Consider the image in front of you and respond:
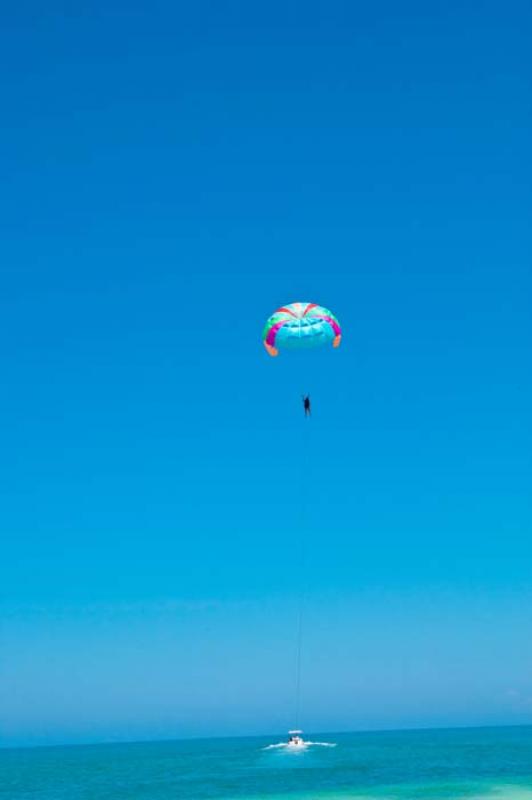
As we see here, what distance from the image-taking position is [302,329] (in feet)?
97.1

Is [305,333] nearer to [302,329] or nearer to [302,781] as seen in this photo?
[302,329]

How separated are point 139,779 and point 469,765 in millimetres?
24098

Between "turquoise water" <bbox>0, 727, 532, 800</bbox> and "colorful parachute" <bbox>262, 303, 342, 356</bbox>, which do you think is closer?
"colorful parachute" <bbox>262, 303, 342, 356</bbox>

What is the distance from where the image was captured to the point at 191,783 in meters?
51.0

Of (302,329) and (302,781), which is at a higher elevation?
(302,329)

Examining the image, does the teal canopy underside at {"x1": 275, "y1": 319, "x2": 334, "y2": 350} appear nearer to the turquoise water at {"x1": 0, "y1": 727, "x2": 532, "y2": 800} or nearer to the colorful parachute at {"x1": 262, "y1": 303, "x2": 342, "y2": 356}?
the colorful parachute at {"x1": 262, "y1": 303, "x2": 342, "y2": 356}

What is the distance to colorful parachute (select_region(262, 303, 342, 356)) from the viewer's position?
2947 centimetres

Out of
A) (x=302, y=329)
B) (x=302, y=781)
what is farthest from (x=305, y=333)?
(x=302, y=781)

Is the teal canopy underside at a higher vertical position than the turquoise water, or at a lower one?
higher

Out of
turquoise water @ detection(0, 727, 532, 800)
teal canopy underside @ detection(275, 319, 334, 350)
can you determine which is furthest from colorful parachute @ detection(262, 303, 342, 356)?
turquoise water @ detection(0, 727, 532, 800)

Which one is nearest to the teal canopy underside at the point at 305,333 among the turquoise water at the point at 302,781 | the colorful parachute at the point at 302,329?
the colorful parachute at the point at 302,329

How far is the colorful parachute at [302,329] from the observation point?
96.7ft

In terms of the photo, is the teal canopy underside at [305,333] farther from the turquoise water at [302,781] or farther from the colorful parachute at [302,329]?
the turquoise water at [302,781]

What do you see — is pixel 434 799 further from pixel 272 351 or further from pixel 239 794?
pixel 272 351
